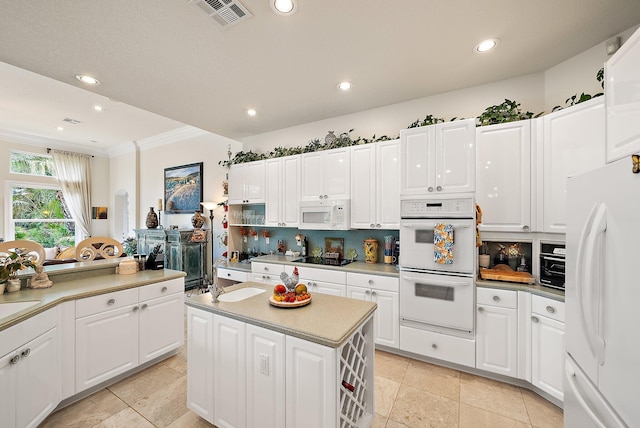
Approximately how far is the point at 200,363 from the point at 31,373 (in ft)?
3.41

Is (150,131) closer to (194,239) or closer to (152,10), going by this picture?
(194,239)

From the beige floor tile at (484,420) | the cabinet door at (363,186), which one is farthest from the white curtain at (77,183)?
the beige floor tile at (484,420)

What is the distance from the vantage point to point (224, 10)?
171 centimetres

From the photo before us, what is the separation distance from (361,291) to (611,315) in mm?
2106

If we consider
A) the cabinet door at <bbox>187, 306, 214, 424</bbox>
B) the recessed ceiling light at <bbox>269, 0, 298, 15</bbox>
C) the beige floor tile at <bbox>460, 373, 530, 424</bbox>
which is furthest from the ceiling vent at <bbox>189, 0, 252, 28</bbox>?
the beige floor tile at <bbox>460, 373, 530, 424</bbox>

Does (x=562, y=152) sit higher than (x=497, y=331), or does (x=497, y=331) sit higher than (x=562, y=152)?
(x=562, y=152)

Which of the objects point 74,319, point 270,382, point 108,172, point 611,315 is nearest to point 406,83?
point 611,315

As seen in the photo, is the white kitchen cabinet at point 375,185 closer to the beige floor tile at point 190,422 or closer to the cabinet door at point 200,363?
the cabinet door at point 200,363

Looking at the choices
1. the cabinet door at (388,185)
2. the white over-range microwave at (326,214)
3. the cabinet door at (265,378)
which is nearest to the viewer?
the cabinet door at (265,378)

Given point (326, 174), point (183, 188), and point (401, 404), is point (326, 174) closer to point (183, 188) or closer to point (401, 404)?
point (401, 404)

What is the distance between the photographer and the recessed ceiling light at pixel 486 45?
2066 millimetres

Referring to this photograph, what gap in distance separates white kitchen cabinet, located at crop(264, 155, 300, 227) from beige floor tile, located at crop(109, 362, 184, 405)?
83.9 inches

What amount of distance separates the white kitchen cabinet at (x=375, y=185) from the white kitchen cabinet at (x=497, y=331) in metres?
1.12

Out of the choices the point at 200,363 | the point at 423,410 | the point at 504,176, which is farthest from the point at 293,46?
the point at 423,410
